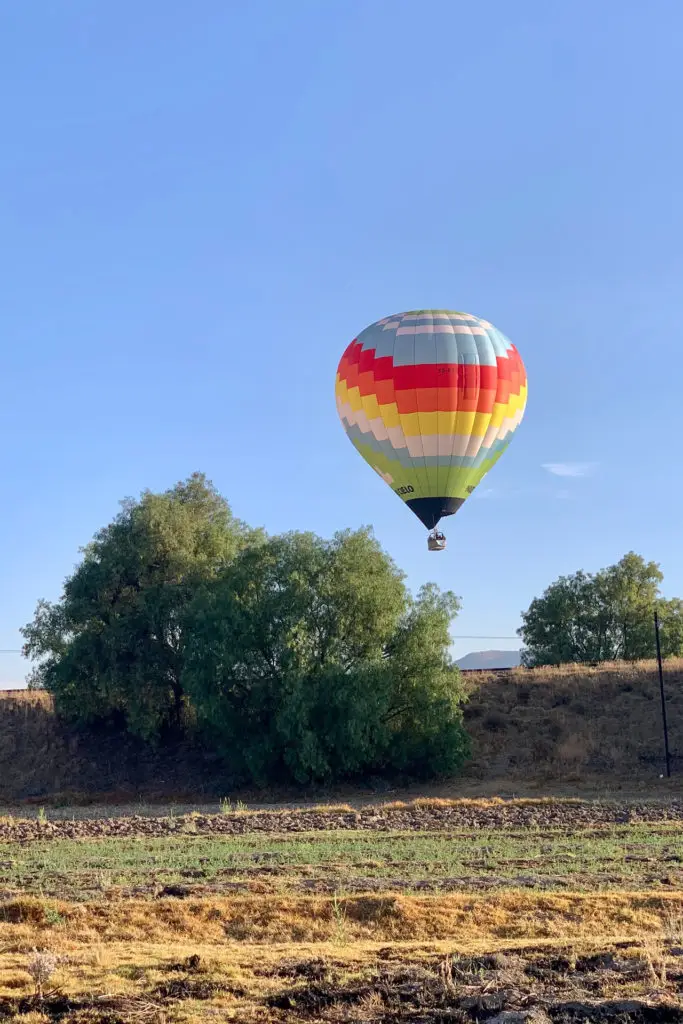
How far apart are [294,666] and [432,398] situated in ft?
48.2

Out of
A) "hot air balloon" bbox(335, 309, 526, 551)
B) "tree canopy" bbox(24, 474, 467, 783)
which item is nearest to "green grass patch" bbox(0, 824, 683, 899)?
"hot air balloon" bbox(335, 309, 526, 551)

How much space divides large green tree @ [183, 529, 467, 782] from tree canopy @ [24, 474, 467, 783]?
0.05 metres

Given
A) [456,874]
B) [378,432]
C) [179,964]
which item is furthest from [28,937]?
[378,432]

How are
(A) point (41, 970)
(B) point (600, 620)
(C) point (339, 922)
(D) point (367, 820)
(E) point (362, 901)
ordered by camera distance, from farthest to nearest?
(B) point (600, 620) → (D) point (367, 820) → (E) point (362, 901) → (C) point (339, 922) → (A) point (41, 970)

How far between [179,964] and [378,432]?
81.0ft

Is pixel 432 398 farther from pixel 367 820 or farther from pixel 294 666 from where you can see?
pixel 294 666

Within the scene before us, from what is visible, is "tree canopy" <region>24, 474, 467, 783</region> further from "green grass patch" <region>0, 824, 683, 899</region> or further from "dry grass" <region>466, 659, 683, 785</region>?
"green grass patch" <region>0, 824, 683, 899</region>

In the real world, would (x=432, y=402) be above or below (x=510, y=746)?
above

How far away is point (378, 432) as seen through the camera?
35.5 m

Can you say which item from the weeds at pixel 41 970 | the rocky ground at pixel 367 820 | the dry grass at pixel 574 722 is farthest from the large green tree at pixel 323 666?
the weeds at pixel 41 970

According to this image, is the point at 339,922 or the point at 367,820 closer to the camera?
the point at 339,922

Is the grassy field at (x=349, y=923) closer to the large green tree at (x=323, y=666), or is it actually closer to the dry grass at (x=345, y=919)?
the dry grass at (x=345, y=919)

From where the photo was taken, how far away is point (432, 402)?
34250mm

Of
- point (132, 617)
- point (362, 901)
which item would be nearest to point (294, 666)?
point (132, 617)
